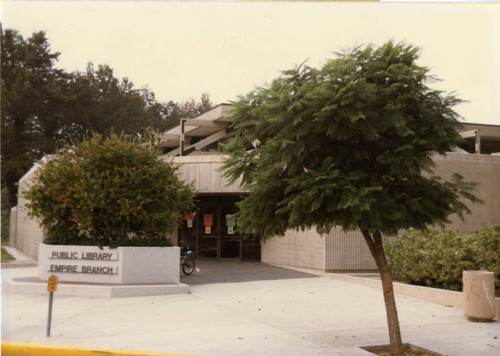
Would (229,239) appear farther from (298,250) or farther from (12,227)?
(12,227)

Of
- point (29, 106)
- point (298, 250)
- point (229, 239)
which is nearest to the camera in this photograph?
point (298, 250)

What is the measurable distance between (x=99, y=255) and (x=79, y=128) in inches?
1076

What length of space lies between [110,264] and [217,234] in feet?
31.1

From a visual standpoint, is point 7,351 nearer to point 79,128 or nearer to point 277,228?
point 277,228

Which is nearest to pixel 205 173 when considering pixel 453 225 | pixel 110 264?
pixel 110 264

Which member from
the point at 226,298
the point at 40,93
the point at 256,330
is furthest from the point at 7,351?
the point at 40,93

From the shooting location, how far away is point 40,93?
94.6 ft

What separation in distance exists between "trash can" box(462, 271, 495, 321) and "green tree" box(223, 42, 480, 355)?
10.7 ft

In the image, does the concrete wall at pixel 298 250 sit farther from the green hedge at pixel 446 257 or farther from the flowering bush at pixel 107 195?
the flowering bush at pixel 107 195

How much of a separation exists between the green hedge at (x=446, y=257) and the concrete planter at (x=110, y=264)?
656 cm

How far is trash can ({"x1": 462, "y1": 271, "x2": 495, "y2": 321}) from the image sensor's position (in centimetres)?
1015

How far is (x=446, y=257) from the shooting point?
1277 cm

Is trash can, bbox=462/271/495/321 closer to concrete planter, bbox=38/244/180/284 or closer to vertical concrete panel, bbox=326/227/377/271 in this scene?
vertical concrete panel, bbox=326/227/377/271

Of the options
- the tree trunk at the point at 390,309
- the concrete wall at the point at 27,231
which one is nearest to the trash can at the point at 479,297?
the tree trunk at the point at 390,309
